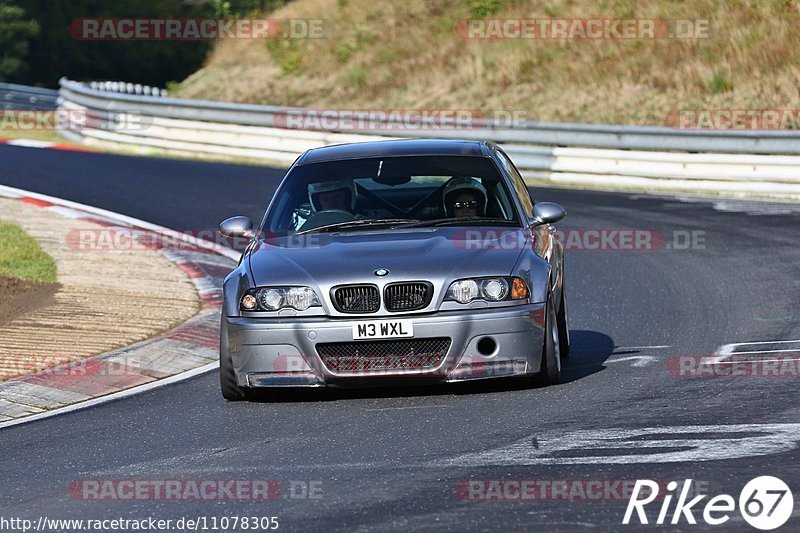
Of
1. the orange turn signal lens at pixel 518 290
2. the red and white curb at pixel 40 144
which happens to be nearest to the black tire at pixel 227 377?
the orange turn signal lens at pixel 518 290

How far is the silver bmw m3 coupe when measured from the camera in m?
8.23

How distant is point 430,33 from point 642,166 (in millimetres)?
14742

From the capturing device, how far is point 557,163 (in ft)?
77.2

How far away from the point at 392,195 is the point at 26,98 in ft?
98.9

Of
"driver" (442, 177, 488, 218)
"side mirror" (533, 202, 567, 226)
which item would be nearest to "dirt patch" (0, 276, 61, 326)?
"driver" (442, 177, 488, 218)

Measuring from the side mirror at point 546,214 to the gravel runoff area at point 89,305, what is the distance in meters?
3.60

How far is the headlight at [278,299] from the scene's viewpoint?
8391 millimetres

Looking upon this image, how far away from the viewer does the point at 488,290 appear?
8352mm

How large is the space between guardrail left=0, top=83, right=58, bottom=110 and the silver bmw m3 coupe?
2988 cm

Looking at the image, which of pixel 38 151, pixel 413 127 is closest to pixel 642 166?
pixel 413 127

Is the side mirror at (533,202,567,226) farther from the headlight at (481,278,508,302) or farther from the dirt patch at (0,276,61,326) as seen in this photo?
the dirt patch at (0,276,61,326)

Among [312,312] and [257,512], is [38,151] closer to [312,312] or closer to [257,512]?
[312,312]

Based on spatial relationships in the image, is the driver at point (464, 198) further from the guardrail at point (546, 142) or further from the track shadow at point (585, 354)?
the guardrail at point (546, 142)

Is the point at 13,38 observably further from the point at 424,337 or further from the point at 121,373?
the point at 424,337
